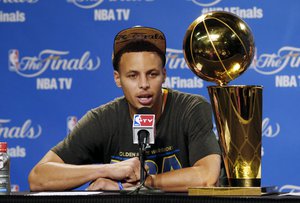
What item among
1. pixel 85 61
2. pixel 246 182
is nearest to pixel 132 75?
pixel 246 182

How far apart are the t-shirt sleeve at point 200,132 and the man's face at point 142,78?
0.16 meters

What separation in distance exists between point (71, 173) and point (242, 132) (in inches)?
32.7

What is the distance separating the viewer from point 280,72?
434cm

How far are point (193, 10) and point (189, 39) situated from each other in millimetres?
2112

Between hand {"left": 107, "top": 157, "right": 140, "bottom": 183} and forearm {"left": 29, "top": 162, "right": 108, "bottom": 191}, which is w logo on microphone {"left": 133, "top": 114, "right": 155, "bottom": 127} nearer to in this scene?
hand {"left": 107, "top": 157, "right": 140, "bottom": 183}

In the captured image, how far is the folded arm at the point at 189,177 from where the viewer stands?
272 cm

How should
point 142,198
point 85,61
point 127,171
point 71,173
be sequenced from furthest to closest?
point 85,61 < point 71,173 < point 127,171 < point 142,198

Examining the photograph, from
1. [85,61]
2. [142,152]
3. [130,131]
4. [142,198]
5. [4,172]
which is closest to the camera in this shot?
[142,198]

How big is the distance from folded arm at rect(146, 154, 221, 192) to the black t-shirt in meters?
0.13

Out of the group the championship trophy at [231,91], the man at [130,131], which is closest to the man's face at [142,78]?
the man at [130,131]

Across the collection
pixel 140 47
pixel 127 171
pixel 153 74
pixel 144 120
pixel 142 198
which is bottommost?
pixel 142 198

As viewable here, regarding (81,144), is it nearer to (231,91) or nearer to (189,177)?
(189,177)

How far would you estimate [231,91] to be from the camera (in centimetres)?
227

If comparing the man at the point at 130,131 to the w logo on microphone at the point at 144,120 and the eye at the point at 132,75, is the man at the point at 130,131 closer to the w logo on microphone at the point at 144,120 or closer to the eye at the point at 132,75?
the eye at the point at 132,75
